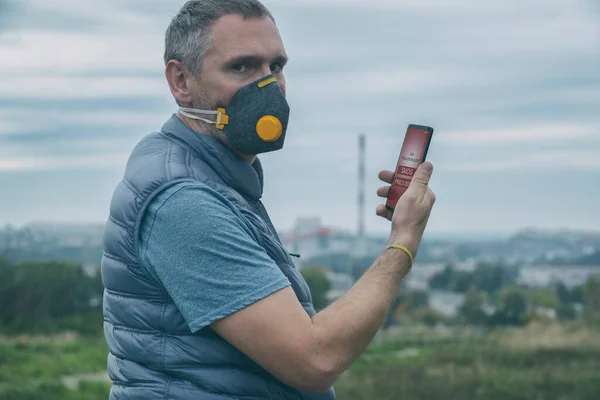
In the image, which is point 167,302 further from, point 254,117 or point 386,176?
point 386,176

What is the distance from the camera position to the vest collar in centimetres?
240

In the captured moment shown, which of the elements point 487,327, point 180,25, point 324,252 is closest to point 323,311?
point 180,25

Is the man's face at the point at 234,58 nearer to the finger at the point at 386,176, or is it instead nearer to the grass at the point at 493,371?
the finger at the point at 386,176

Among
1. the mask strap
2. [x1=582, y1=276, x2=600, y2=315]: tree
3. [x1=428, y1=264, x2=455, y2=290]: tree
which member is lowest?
[x1=428, y1=264, x2=455, y2=290]: tree

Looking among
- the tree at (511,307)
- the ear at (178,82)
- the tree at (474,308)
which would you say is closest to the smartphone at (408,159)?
the ear at (178,82)

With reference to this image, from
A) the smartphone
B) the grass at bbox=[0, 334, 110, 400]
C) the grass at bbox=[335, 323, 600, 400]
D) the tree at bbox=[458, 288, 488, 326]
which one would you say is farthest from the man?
the tree at bbox=[458, 288, 488, 326]

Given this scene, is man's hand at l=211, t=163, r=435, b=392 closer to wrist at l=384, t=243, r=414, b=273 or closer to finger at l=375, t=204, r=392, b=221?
wrist at l=384, t=243, r=414, b=273

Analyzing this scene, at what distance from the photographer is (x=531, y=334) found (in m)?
15.4

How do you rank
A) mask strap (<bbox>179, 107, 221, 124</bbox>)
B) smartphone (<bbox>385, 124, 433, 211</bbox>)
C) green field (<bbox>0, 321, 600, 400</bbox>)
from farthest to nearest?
green field (<bbox>0, 321, 600, 400</bbox>), smartphone (<bbox>385, 124, 433, 211</bbox>), mask strap (<bbox>179, 107, 221, 124</bbox>)

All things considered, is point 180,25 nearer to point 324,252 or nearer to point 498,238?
point 324,252

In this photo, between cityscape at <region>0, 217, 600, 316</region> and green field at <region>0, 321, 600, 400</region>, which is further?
cityscape at <region>0, 217, 600, 316</region>

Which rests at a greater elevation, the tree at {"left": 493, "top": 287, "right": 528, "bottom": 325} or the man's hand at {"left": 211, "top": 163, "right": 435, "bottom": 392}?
the man's hand at {"left": 211, "top": 163, "right": 435, "bottom": 392}

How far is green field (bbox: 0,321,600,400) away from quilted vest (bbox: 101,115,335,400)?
622 cm

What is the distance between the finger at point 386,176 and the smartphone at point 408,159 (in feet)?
0.15
